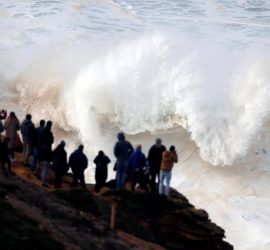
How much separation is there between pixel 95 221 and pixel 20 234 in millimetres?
2335

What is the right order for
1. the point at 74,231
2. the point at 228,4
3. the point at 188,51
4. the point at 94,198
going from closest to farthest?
the point at 74,231, the point at 94,198, the point at 188,51, the point at 228,4

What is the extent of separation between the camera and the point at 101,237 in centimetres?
1269

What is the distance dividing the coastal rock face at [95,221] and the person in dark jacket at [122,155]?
417 millimetres

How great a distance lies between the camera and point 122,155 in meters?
15.1

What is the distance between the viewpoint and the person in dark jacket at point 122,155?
592 inches

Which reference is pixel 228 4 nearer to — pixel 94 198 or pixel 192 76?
pixel 192 76

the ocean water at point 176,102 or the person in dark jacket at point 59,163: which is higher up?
the person in dark jacket at point 59,163

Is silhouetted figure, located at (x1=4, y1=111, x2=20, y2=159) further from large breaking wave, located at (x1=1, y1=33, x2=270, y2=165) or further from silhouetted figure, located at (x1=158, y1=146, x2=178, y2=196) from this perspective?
large breaking wave, located at (x1=1, y1=33, x2=270, y2=165)

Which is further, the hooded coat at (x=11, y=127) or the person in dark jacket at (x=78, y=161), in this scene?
the hooded coat at (x=11, y=127)

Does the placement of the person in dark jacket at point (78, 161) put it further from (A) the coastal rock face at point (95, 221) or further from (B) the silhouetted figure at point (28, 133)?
(B) the silhouetted figure at point (28, 133)

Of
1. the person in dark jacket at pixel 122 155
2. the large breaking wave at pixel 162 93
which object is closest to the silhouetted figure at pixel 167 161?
the person in dark jacket at pixel 122 155

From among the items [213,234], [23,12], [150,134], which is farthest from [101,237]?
[23,12]

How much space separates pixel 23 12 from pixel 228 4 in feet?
40.9

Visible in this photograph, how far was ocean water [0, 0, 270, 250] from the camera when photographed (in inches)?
906
